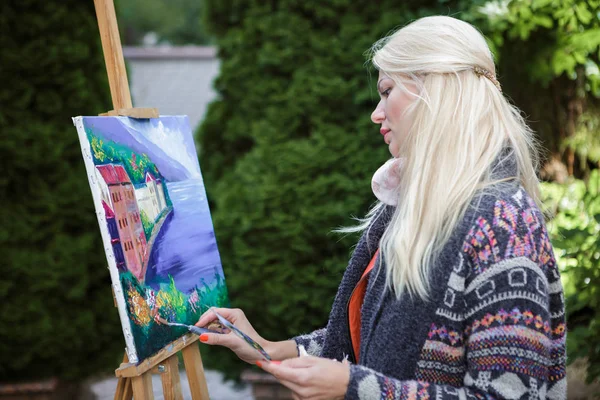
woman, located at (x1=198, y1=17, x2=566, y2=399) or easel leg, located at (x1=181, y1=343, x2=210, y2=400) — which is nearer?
woman, located at (x1=198, y1=17, x2=566, y2=399)

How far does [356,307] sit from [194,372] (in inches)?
25.7

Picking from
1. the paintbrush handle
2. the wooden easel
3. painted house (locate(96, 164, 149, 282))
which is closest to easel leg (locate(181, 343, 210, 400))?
the wooden easel

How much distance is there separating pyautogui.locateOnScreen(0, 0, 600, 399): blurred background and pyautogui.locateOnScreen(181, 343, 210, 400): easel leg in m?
1.32

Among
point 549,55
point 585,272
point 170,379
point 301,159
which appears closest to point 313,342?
point 170,379

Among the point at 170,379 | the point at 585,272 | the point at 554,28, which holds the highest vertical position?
the point at 554,28

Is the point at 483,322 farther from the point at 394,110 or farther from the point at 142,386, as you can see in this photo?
the point at 142,386

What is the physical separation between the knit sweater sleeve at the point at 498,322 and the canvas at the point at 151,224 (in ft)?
2.28

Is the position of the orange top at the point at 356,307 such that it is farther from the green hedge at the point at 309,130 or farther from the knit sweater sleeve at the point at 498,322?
the green hedge at the point at 309,130

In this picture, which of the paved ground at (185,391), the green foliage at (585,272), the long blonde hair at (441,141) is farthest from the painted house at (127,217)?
the paved ground at (185,391)

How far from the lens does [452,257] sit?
4.29 ft

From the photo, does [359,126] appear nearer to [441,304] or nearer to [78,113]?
[78,113]

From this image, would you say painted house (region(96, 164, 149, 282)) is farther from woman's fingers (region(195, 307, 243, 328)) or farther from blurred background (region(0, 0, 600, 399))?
blurred background (region(0, 0, 600, 399))

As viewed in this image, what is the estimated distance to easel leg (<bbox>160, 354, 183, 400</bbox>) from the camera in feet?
6.23

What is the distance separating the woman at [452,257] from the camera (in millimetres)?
1253
